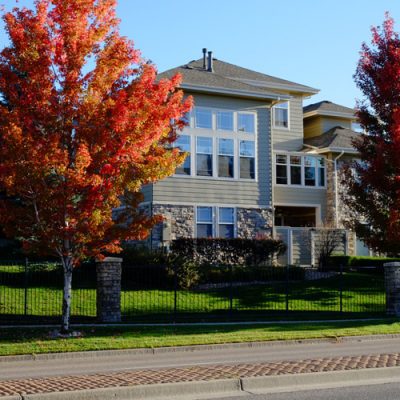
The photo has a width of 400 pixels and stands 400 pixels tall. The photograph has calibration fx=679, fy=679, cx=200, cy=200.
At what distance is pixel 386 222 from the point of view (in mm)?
22781

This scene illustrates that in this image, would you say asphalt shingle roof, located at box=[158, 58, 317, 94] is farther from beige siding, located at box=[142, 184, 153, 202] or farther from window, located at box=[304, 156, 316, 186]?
beige siding, located at box=[142, 184, 153, 202]

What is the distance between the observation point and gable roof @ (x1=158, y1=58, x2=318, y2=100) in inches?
1168

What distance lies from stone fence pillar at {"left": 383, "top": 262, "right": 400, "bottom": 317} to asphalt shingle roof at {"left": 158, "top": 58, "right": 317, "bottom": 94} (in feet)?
38.8

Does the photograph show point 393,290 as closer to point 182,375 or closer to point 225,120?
point 225,120

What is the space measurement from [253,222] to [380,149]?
30.0 feet

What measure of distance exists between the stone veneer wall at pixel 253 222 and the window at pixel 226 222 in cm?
27

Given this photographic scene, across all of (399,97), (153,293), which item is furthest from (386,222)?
(153,293)

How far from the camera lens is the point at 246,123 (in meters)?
30.9

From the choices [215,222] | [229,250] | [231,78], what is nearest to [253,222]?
[215,222]

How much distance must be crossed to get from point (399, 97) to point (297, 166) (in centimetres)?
1187

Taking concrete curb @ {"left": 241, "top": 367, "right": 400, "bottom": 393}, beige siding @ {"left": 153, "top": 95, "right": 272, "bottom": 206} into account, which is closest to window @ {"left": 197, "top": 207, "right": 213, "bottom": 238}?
beige siding @ {"left": 153, "top": 95, "right": 272, "bottom": 206}

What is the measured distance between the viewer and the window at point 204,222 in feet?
97.1

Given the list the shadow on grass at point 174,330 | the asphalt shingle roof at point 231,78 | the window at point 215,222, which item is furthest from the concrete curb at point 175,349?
the asphalt shingle roof at point 231,78

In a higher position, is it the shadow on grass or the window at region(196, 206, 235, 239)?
the window at region(196, 206, 235, 239)
